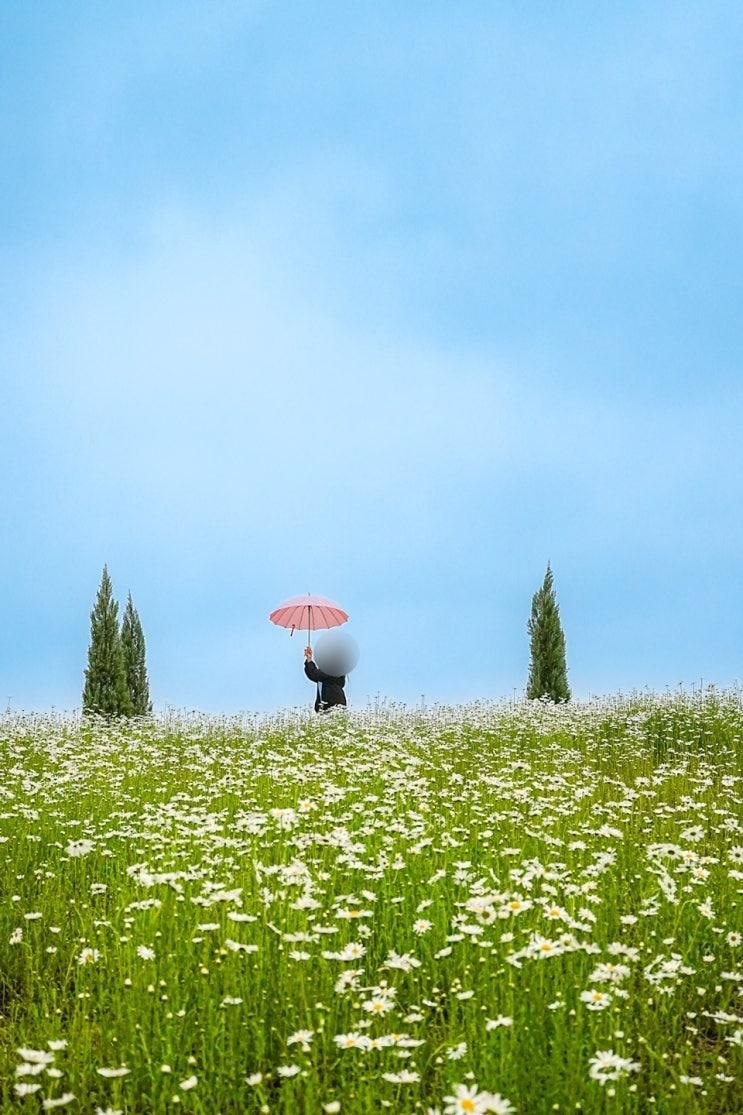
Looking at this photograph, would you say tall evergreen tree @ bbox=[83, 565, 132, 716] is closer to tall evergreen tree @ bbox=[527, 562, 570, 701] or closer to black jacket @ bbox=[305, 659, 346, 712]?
black jacket @ bbox=[305, 659, 346, 712]

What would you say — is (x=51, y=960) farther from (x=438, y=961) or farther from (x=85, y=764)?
(x=85, y=764)

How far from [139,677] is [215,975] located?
1971 cm

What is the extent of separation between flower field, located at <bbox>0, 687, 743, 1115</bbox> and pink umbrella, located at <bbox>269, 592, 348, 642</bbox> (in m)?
9.91

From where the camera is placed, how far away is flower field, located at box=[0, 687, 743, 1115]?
4.07 m

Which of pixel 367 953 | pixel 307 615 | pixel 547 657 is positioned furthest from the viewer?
pixel 547 657

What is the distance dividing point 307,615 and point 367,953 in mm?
14886

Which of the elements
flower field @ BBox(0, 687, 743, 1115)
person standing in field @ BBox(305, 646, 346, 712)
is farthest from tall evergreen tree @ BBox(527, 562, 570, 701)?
flower field @ BBox(0, 687, 743, 1115)

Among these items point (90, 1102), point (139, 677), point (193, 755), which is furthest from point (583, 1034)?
point (139, 677)

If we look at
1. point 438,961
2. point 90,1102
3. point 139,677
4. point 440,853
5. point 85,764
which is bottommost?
point 90,1102

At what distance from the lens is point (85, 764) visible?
36.2ft

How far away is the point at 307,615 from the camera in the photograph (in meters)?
20.2

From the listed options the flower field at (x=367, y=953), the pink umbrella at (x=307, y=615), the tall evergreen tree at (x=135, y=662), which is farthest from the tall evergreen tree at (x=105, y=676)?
the flower field at (x=367, y=953)

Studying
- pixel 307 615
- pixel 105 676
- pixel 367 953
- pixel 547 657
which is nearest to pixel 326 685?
pixel 307 615

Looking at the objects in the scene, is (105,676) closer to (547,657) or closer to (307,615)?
(307,615)
